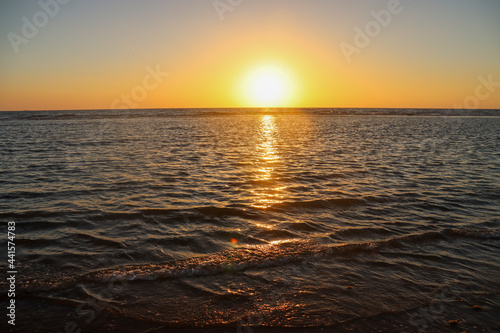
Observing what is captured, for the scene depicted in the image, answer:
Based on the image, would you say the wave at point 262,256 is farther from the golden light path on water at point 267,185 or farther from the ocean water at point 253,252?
the golden light path on water at point 267,185

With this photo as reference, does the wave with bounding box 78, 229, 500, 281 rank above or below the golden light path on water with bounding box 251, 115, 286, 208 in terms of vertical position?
below

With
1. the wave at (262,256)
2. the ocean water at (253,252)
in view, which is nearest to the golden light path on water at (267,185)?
the ocean water at (253,252)

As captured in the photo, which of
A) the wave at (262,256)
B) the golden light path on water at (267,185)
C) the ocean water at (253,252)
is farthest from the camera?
the golden light path on water at (267,185)

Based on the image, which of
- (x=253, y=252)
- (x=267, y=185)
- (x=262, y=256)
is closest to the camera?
(x=262, y=256)

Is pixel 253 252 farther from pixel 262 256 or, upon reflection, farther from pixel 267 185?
pixel 267 185

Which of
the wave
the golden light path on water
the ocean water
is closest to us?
the ocean water

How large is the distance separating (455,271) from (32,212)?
11567 mm

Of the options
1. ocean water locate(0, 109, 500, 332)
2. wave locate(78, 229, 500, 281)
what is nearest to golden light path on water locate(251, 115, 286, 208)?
ocean water locate(0, 109, 500, 332)

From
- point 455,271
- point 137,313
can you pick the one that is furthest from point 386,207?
point 137,313

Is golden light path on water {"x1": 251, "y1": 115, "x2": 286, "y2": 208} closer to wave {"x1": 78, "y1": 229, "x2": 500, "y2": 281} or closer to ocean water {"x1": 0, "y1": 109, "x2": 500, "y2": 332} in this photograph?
ocean water {"x1": 0, "y1": 109, "x2": 500, "y2": 332}

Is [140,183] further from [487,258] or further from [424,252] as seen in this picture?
[487,258]

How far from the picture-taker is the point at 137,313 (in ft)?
15.3

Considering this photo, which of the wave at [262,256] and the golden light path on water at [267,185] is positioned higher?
the golden light path on water at [267,185]

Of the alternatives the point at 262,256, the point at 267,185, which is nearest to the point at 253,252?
the point at 262,256
